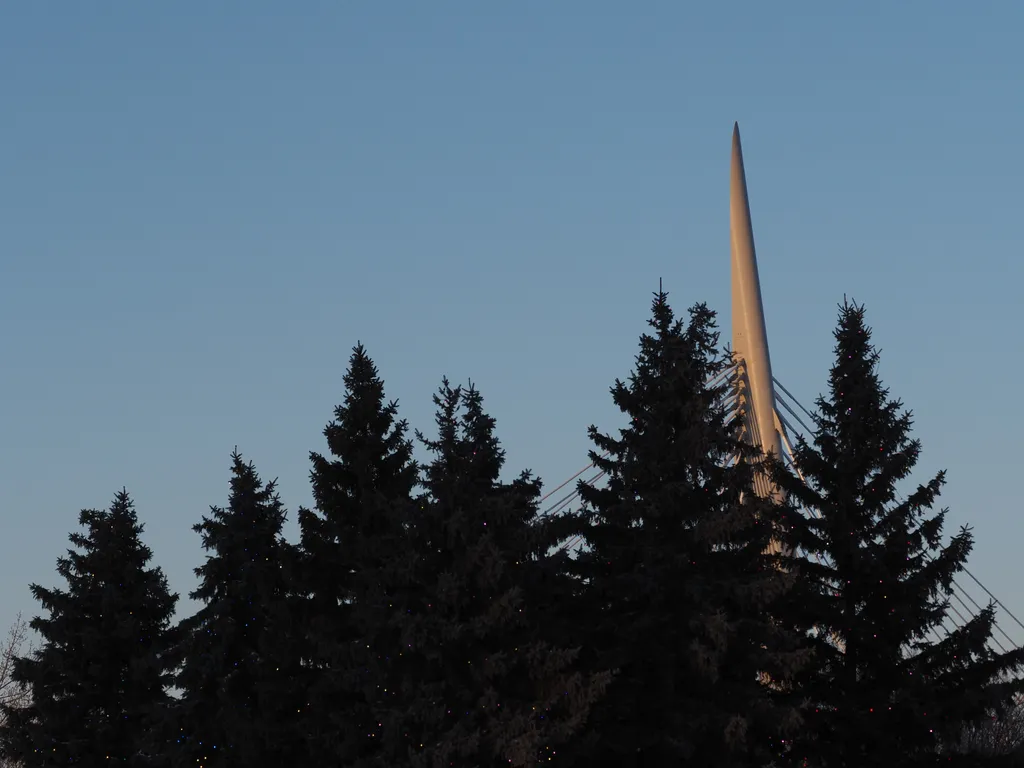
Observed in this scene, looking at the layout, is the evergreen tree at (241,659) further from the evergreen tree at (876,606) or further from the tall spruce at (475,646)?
the evergreen tree at (876,606)

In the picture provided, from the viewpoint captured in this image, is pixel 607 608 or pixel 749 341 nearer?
pixel 607 608

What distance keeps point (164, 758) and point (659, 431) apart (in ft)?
36.7

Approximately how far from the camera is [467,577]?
2308 cm

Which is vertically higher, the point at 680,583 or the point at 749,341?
the point at 749,341

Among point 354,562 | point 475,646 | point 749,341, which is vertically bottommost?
point 475,646

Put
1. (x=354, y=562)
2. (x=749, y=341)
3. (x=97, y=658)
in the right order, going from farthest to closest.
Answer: (x=749, y=341), (x=97, y=658), (x=354, y=562)

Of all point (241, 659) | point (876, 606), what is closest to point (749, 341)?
point (876, 606)

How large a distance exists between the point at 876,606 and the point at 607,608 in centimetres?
525

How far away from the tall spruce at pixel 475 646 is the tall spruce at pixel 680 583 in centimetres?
134

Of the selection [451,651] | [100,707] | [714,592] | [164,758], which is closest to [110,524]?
[100,707]

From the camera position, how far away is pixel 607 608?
2592 centimetres

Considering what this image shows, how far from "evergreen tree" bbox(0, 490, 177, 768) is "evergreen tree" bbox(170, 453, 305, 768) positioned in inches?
145

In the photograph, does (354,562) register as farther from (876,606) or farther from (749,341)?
(749,341)

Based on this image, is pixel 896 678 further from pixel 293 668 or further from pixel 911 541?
pixel 293 668
